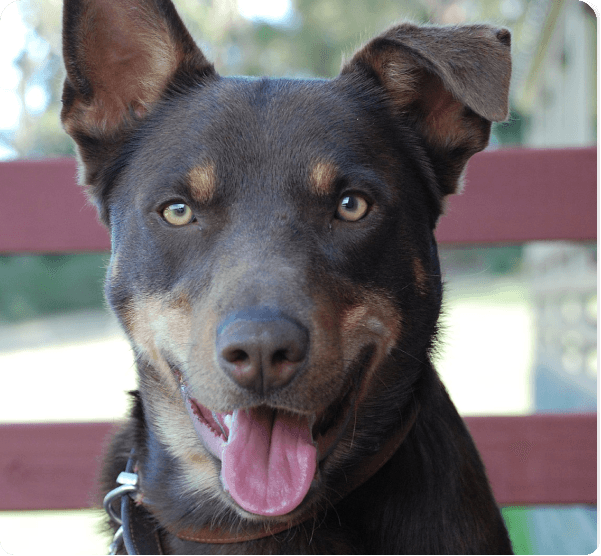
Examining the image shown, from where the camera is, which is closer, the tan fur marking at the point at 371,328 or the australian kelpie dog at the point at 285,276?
the australian kelpie dog at the point at 285,276

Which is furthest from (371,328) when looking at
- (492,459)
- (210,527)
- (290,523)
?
(492,459)

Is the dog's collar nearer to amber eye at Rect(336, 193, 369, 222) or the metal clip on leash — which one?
the metal clip on leash

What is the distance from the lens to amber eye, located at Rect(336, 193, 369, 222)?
208 cm

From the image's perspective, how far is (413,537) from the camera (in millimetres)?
2023

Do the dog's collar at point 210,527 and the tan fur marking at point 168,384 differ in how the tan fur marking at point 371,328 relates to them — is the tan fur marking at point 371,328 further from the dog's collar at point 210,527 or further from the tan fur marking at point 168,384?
the tan fur marking at point 168,384

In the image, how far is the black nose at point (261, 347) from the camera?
5.32ft

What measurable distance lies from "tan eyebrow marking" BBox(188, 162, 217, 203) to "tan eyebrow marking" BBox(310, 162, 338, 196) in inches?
12.6

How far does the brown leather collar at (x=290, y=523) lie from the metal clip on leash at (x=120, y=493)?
22cm

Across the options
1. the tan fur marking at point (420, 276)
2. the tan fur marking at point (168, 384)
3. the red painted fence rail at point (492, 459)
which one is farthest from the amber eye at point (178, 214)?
Answer: the red painted fence rail at point (492, 459)

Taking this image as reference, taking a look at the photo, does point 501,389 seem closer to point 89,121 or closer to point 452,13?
point 89,121

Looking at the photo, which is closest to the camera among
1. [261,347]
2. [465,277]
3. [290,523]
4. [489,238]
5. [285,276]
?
[261,347]

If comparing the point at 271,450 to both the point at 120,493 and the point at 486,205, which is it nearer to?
the point at 120,493

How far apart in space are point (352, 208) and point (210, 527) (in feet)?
3.87

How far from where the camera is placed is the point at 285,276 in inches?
71.3
